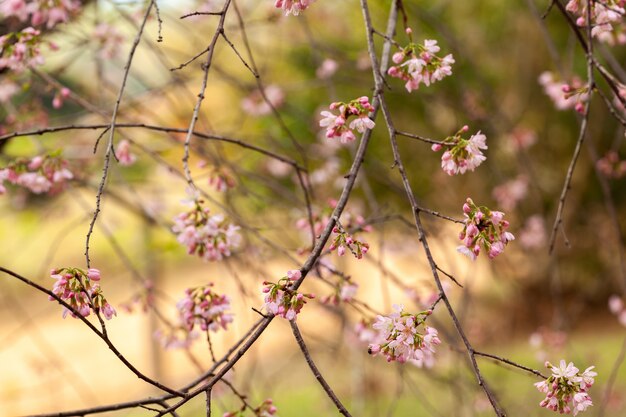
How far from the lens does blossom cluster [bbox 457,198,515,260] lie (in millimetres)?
1197

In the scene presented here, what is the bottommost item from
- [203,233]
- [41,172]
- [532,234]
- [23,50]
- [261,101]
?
[203,233]

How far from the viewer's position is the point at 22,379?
839 cm

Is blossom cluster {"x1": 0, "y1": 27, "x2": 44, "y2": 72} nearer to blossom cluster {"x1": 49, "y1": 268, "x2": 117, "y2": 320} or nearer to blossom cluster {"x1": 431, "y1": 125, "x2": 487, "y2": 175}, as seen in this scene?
blossom cluster {"x1": 49, "y1": 268, "x2": 117, "y2": 320}

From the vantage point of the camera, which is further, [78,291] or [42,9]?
[42,9]

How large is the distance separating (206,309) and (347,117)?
495 mm

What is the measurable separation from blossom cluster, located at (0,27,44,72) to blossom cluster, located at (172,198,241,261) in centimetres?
59

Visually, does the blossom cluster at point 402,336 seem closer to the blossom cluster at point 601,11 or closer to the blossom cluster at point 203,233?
the blossom cluster at point 203,233

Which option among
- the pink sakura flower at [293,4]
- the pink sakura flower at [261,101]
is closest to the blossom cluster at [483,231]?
the pink sakura flower at [293,4]

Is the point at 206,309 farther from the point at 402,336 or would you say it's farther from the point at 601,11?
the point at 601,11

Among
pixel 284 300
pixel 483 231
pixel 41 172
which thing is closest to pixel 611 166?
pixel 483 231

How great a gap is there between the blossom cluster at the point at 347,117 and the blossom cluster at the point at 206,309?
1.38 ft

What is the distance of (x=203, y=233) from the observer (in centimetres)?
143

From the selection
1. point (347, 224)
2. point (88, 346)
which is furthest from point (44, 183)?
point (88, 346)

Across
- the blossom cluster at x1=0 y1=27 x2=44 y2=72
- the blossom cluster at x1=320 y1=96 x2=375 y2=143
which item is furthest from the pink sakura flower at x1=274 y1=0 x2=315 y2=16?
the blossom cluster at x1=0 y1=27 x2=44 y2=72
